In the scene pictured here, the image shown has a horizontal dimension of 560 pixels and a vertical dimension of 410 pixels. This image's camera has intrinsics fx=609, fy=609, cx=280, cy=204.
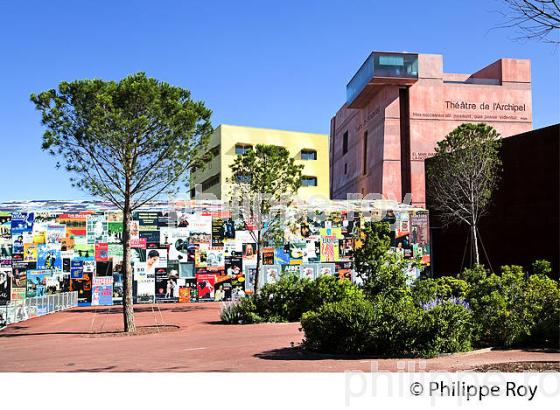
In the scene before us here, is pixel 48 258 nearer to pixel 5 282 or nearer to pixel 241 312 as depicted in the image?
pixel 5 282

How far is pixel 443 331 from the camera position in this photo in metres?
10.7

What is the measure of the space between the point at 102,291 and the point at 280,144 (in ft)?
128

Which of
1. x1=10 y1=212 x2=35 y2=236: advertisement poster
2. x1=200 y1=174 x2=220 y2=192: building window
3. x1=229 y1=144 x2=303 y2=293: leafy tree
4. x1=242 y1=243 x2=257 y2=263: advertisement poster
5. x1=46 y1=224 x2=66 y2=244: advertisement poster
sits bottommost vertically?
x1=242 y1=243 x2=257 y2=263: advertisement poster

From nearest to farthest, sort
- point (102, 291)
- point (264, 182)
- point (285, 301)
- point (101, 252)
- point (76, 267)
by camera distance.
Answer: point (285, 301) < point (264, 182) < point (76, 267) < point (101, 252) < point (102, 291)

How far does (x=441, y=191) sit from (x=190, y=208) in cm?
1268

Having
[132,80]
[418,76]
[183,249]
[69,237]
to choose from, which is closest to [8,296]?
[69,237]

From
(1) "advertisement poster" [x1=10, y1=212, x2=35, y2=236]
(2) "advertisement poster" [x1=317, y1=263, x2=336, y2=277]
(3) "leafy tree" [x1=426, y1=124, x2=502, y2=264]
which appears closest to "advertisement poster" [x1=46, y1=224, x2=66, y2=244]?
(1) "advertisement poster" [x1=10, y1=212, x2=35, y2=236]

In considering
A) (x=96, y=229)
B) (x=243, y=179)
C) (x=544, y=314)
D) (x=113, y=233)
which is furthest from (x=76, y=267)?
(x=544, y=314)

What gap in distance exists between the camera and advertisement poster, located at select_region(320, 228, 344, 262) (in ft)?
99.7

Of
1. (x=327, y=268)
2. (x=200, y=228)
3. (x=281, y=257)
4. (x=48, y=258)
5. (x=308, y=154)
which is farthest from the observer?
(x=308, y=154)

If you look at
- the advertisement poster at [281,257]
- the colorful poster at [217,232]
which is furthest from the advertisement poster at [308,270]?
the colorful poster at [217,232]

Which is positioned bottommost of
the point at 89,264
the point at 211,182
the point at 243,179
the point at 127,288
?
the point at 127,288

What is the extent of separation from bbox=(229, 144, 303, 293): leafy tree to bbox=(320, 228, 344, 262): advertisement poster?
15.7 feet

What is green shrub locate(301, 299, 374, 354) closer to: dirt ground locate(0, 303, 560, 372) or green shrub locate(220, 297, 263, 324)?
dirt ground locate(0, 303, 560, 372)
